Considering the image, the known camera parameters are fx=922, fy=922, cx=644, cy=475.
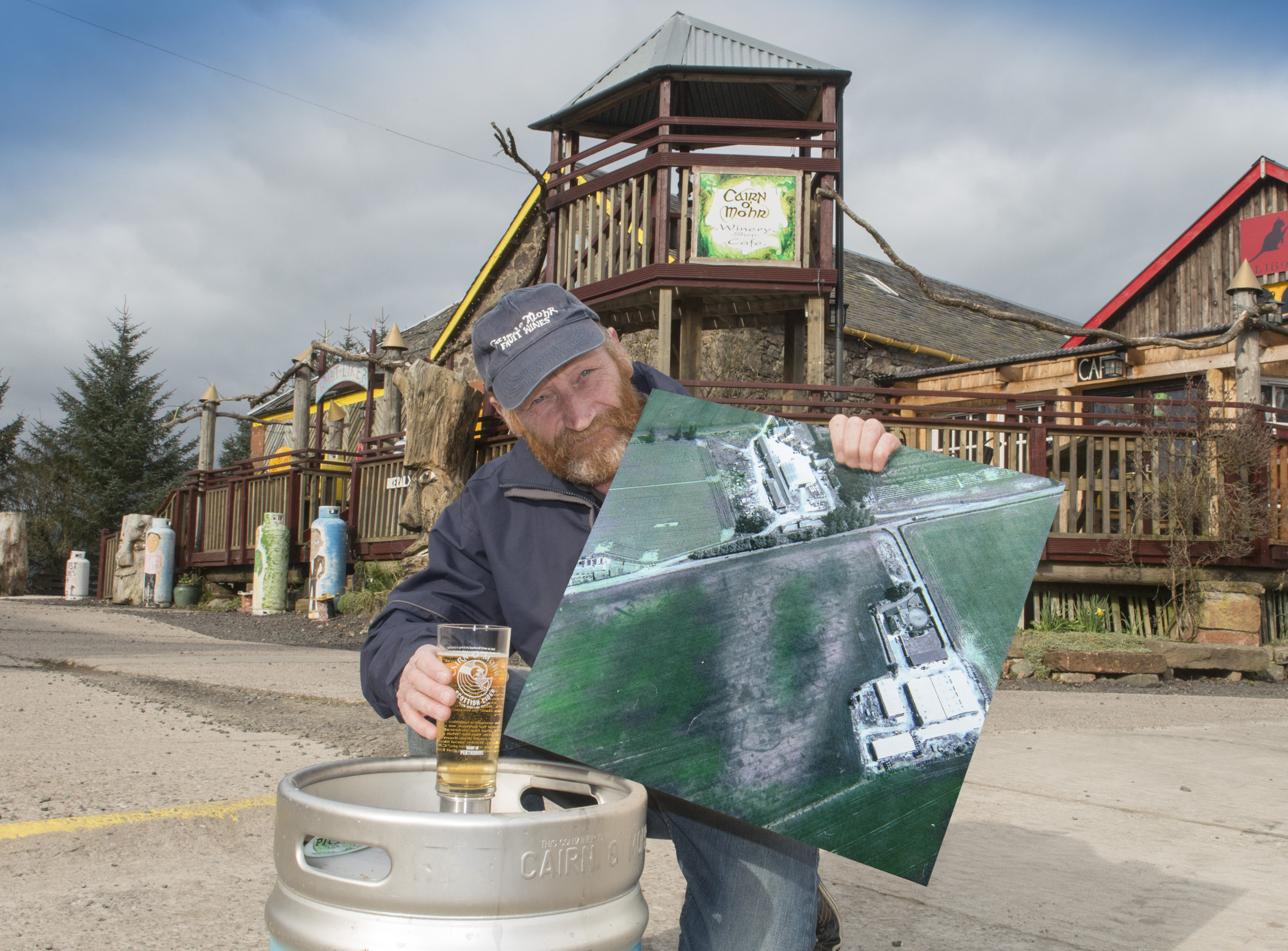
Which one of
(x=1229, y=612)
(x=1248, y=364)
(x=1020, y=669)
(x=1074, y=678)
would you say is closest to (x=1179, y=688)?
(x=1074, y=678)

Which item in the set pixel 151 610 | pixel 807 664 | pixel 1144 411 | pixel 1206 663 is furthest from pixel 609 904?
pixel 151 610

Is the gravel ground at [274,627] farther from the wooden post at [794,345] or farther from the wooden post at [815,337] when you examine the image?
the wooden post at [794,345]

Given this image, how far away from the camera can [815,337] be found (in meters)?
9.93

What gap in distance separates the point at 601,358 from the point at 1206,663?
7302mm

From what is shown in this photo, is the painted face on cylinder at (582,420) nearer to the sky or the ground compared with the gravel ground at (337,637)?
nearer to the sky

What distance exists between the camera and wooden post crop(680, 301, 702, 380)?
424 inches

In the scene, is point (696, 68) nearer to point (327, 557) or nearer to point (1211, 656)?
point (327, 557)

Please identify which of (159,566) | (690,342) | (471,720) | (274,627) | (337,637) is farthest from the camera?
(159,566)

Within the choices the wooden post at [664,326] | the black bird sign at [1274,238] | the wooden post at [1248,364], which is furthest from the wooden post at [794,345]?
the black bird sign at [1274,238]

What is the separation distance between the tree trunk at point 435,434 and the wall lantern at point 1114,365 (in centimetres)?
867

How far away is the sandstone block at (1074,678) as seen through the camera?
276 inches

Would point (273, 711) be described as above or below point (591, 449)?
below

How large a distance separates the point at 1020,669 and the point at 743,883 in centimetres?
634

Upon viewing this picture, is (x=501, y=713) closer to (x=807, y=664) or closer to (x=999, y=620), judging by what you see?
(x=807, y=664)
